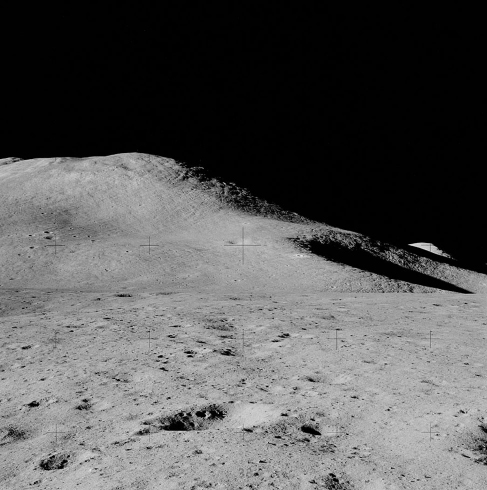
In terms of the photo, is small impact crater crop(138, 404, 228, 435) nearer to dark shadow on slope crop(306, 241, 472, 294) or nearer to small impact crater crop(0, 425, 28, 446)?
small impact crater crop(0, 425, 28, 446)

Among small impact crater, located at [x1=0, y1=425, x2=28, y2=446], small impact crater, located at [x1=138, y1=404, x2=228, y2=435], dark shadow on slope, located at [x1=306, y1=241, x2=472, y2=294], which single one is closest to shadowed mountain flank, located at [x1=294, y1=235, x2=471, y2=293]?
dark shadow on slope, located at [x1=306, y1=241, x2=472, y2=294]

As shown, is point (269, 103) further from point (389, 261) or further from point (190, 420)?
point (190, 420)

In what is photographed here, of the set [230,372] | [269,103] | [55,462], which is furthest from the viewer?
[269,103]

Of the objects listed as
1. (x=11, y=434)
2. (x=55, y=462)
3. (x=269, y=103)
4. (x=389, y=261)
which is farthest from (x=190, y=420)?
(x=269, y=103)

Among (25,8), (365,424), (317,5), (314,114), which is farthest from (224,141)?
(365,424)

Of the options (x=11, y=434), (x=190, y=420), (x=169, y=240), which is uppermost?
(x=169, y=240)
